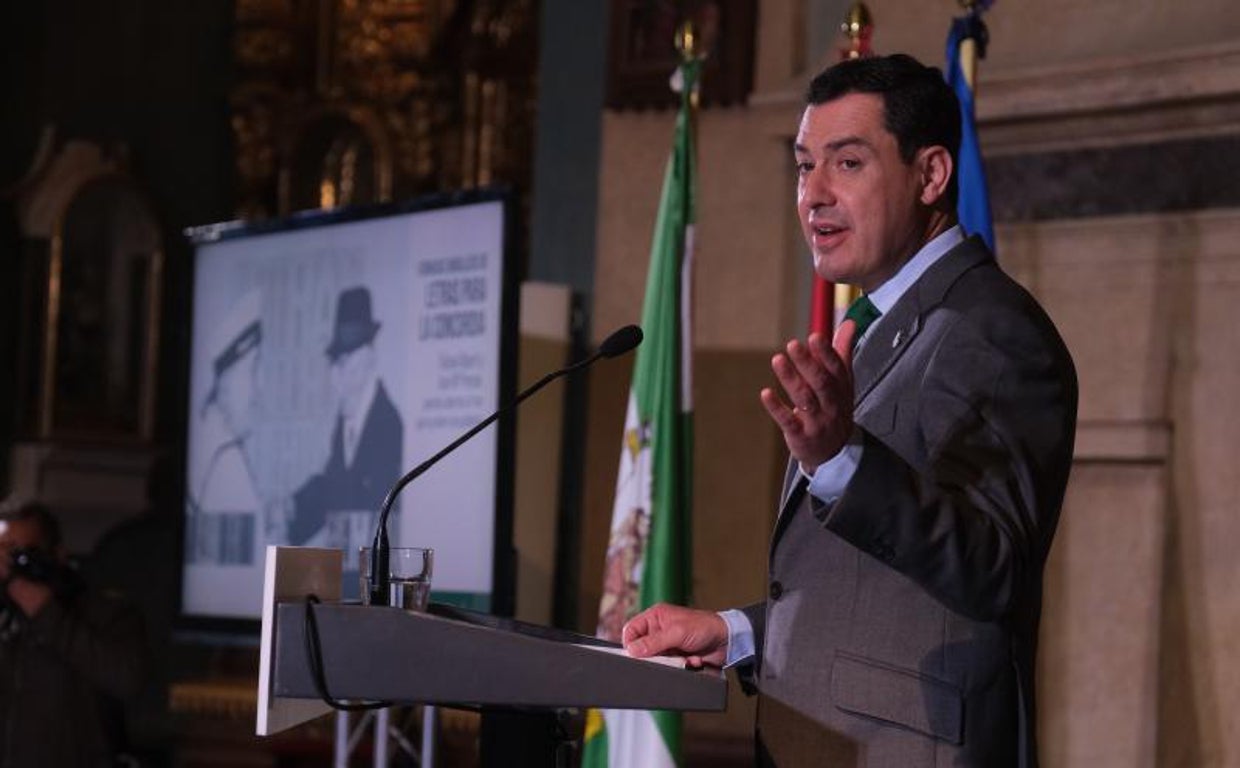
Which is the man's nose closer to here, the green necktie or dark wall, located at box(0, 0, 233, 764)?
the green necktie

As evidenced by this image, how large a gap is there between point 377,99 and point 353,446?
3417 millimetres

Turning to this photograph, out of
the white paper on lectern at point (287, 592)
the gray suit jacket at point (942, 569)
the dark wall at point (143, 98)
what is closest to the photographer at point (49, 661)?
the dark wall at point (143, 98)

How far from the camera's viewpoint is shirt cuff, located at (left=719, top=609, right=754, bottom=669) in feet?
8.82

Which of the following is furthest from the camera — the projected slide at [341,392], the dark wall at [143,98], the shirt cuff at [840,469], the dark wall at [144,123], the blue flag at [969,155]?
the dark wall at [143,98]

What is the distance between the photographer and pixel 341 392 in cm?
584

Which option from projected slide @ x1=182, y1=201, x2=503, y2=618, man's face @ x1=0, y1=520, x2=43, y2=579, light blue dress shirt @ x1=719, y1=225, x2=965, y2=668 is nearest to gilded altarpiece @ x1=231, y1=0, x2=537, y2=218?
projected slide @ x1=182, y1=201, x2=503, y2=618

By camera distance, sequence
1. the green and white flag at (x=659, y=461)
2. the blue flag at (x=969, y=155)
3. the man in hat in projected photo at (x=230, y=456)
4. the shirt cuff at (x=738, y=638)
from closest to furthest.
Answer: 1. the shirt cuff at (x=738, y=638)
2. the blue flag at (x=969, y=155)
3. the green and white flag at (x=659, y=461)
4. the man in hat in projected photo at (x=230, y=456)

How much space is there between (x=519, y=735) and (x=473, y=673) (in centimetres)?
43

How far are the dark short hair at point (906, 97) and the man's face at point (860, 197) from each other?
0.01 meters

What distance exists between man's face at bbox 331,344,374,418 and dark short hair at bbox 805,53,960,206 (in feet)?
10.8

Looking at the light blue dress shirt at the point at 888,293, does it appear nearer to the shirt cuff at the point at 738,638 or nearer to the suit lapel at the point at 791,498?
the shirt cuff at the point at 738,638

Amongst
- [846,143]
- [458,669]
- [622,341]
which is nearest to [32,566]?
[622,341]

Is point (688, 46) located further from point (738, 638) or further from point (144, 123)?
point (144, 123)

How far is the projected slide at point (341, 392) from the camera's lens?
5383mm
